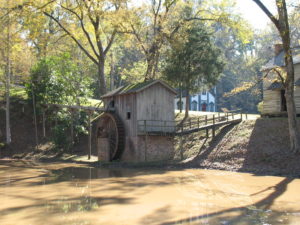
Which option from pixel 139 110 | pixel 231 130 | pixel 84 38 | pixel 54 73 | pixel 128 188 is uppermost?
pixel 84 38

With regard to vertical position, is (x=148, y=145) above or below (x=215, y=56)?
below

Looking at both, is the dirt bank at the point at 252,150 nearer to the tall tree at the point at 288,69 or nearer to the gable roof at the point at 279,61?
the tall tree at the point at 288,69

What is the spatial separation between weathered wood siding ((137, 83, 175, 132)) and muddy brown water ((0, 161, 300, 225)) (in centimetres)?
732

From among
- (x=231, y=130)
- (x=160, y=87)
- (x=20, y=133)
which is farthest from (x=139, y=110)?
(x=20, y=133)

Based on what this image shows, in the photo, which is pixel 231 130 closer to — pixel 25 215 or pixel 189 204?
pixel 189 204

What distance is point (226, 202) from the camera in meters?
10.8

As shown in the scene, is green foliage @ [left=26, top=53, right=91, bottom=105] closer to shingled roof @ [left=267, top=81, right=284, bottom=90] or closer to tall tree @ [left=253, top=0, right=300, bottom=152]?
shingled roof @ [left=267, top=81, right=284, bottom=90]

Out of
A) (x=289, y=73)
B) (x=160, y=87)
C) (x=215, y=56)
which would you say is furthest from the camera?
(x=215, y=56)

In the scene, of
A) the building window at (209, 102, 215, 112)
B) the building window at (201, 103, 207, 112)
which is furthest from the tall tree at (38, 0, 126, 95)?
the building window at (209, 102, 215, 112)

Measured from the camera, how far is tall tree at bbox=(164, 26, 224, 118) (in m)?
29.4

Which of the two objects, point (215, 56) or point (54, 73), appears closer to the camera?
point (215, 56)

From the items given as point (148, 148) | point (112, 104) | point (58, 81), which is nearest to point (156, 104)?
point (148, 148)

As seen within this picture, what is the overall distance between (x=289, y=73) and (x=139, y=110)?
965 cm

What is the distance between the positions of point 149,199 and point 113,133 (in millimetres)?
14789
